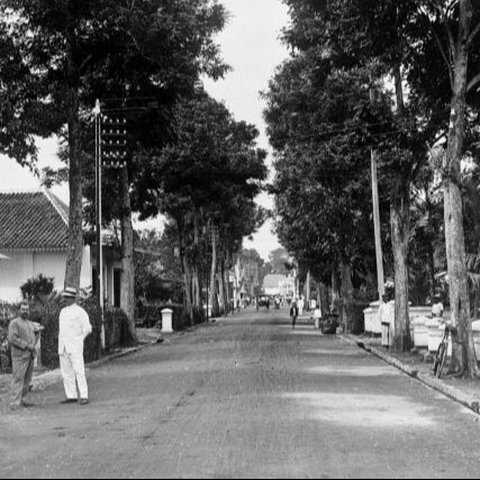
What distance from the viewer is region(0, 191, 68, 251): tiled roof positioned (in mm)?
39688

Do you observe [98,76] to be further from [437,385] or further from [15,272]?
[15,272]

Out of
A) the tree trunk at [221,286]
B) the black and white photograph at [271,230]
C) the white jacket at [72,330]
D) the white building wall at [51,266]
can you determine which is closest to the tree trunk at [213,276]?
the tree trunk at [221,286]

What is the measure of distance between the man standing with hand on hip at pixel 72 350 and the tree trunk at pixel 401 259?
13.5 m

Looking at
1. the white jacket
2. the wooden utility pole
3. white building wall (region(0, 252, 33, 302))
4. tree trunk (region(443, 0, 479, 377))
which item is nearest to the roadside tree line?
the wooden utility pole

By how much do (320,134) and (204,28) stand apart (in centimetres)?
590

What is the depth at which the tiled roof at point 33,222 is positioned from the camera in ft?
130

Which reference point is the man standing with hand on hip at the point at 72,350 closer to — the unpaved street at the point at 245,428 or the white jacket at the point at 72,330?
the white jacket at the point at 72,330

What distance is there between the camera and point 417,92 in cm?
2120

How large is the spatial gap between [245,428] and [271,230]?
1616 inches

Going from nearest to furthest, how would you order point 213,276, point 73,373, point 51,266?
point 73,373 → point 51,266 → point 213,276

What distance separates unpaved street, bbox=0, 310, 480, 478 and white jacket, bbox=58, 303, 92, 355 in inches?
37.4

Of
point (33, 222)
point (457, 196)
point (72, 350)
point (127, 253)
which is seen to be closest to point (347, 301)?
point (127, 253)

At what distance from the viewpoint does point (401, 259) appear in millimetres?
25859

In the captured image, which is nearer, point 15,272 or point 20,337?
point 20,337
